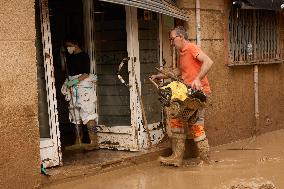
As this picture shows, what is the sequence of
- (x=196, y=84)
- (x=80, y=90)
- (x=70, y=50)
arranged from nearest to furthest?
(x=196, y=84) → (x=80, y=90) → (x=70, y=50)

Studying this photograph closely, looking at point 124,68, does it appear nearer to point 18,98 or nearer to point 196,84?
point 196,84

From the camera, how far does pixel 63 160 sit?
6598mm

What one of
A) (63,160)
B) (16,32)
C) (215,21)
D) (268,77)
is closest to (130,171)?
(63,160)

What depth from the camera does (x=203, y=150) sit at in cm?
650

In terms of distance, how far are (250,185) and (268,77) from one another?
4578 mm

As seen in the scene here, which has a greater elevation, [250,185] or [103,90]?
[103,90]

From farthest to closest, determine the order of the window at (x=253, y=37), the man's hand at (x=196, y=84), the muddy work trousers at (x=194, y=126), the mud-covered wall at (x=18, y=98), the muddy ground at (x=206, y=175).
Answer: the window at (x=253, y=37), the muddy work trousers at (x=194, y=126), the man's hand at (x=196, y=84), the muddy ground at (x=206, y=175), the mud-covered wall at (x=18, y=98)

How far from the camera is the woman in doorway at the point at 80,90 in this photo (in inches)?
274

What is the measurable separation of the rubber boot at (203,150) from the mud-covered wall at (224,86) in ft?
4.34

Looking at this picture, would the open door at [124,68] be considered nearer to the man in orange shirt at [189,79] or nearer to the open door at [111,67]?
the open door at [111,67]

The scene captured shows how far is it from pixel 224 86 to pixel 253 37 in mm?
1488

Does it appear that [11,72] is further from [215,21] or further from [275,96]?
[275,96]

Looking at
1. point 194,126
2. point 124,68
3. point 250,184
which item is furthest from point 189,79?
point 250,184

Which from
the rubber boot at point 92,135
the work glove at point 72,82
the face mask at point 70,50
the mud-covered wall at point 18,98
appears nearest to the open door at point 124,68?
the rubber boot at point 92,135
